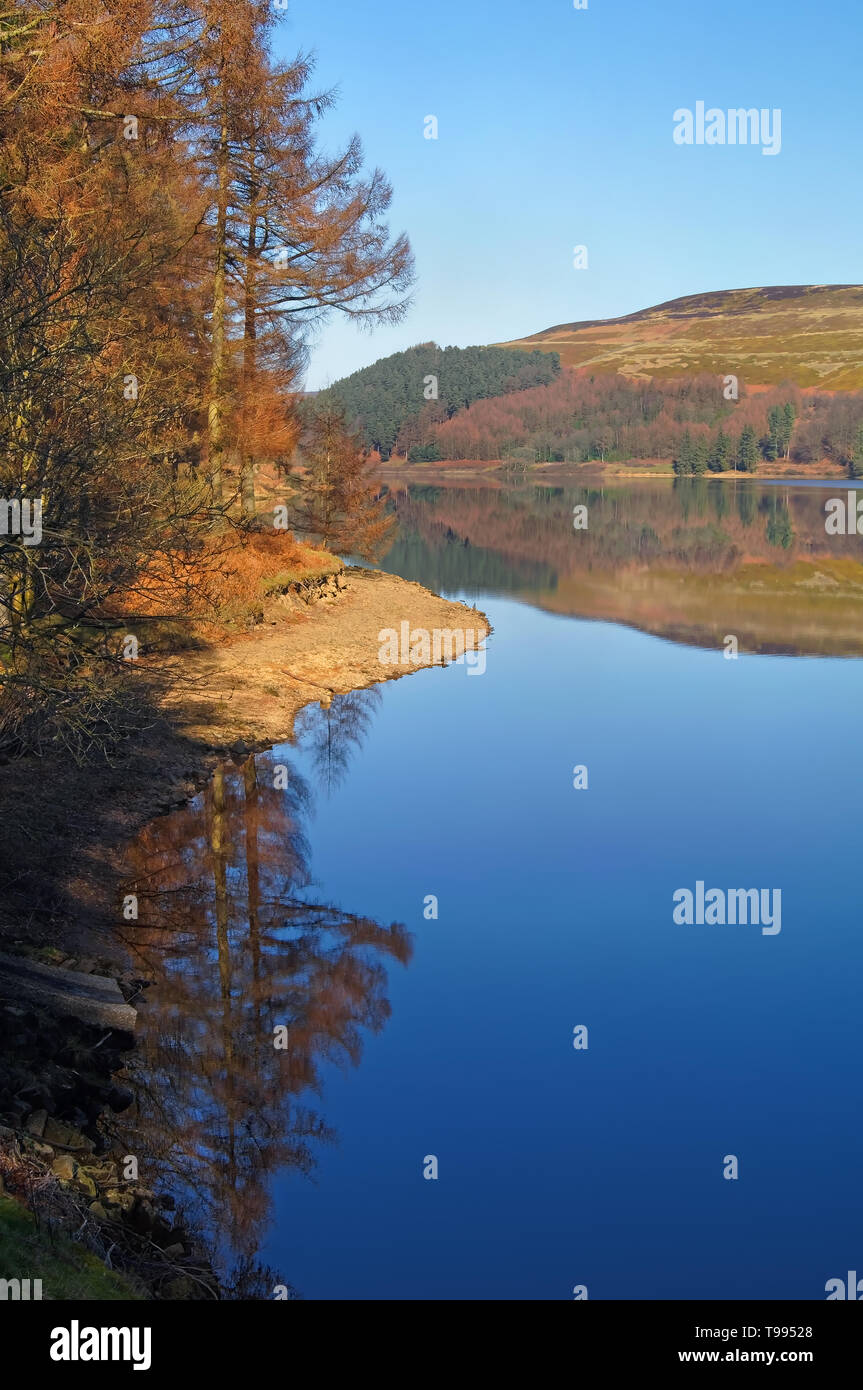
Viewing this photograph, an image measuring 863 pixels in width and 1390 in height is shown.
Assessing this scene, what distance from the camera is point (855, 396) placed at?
164 meters

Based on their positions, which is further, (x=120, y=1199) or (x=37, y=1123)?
(x=37, y=1123)

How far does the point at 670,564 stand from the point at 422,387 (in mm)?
116034

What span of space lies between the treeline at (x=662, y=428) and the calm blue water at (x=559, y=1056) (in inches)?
4814

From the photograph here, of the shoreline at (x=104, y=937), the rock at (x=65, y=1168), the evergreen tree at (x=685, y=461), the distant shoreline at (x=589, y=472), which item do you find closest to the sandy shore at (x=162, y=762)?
the shoreline at (x=104, y=937)

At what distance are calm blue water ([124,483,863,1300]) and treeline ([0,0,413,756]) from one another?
11.0ft

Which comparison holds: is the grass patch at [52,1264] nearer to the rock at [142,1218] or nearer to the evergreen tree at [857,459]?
the rock at [142,1218]

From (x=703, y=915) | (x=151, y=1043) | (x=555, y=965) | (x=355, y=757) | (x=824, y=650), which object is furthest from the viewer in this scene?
(x=824, y=650)

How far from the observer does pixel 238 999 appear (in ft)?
35.7

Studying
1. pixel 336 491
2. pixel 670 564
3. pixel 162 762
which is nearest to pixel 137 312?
pixel 162 762

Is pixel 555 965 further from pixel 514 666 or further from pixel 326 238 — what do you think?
pixel 326 238

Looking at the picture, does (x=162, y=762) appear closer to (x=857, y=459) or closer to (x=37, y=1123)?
(x=37, y=1123)

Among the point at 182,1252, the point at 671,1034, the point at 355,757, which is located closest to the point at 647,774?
the point at 355,757

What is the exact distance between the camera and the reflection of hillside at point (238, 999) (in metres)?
8.58

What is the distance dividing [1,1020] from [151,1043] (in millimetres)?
1260
